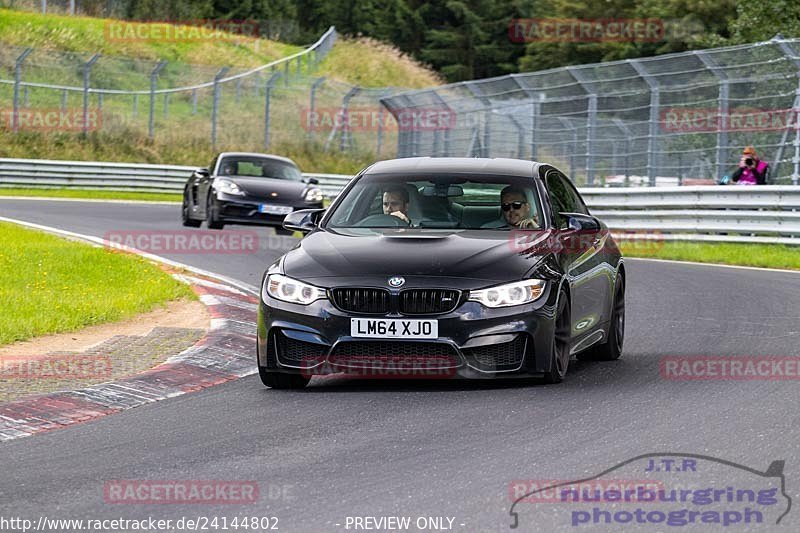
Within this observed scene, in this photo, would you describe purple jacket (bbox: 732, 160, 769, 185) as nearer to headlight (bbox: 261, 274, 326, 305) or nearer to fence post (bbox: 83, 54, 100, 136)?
headlight (bbox: 261, 274, 326, 305)

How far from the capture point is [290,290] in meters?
8.59

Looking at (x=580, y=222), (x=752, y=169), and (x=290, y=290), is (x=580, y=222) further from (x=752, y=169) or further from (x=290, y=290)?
(x=752, y=169)

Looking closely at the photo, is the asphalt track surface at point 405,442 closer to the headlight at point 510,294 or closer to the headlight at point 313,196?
the headlight at point 510,294

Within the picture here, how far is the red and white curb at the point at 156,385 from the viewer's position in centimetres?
777

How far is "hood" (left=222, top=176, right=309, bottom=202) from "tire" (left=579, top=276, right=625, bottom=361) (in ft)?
43.8

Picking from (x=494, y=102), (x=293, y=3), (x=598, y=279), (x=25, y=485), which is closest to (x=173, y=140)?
(x=494, y=102)

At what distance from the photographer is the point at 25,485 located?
6.08m

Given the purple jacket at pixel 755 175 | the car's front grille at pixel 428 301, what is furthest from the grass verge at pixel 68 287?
the purple jacket at pixel 755 175

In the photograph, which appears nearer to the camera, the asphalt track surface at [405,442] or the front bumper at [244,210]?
the asphalt track surface at [405,442]

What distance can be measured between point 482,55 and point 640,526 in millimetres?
87587

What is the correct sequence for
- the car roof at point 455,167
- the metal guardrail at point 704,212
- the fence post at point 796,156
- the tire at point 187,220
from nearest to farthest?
the car roof at point 455,167 < the metal guardrail at point 704,212 < the fence post at point 796,156 < the tire at point 187,220

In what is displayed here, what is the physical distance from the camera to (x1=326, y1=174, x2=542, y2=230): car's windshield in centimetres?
948

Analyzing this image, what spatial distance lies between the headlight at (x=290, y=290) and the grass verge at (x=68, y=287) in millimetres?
2662

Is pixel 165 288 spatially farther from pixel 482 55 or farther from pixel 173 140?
pixel 482 55
